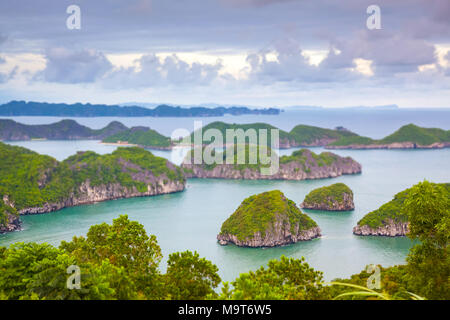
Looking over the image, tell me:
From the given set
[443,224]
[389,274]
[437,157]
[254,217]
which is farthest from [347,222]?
[437,157]

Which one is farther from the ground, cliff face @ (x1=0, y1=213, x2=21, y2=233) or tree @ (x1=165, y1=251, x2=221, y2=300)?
tree @ (x1=165, y1=251, x2=221, y2=300)

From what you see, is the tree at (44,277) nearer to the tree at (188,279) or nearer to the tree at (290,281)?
the tree at (188,279)

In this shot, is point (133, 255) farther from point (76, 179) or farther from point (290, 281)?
point (76, 179)

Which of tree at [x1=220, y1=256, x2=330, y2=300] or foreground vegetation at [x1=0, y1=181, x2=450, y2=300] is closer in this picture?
foreground vegetation at [x1=0, y1=181, x2=450, y2=300]

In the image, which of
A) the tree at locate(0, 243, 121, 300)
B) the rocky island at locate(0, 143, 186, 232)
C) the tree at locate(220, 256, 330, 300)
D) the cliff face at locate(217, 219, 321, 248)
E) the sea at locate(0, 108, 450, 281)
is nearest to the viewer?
the tree at locate(0, 243, 121, 300)

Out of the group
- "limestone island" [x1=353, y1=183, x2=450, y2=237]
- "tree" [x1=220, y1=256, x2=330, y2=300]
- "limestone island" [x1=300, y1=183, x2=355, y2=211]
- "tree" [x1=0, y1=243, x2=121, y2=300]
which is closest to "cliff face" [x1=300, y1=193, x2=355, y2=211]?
"limestone island" [x1=300, y1=183, x2=355, y2=211]

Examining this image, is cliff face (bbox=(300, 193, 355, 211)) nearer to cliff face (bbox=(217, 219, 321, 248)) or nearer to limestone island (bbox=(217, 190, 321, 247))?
limestone island (bbox=(217, 190, 321, 247))
